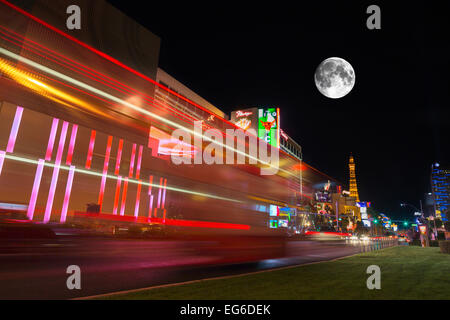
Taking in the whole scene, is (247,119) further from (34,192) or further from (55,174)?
(34,192)

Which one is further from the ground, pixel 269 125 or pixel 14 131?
pixel 269 125

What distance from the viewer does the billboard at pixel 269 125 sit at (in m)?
78.1

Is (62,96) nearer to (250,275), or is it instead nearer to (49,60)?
(49,60)

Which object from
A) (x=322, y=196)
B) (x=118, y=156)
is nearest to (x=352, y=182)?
(x=322, y=196)

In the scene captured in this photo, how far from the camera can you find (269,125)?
7900cm

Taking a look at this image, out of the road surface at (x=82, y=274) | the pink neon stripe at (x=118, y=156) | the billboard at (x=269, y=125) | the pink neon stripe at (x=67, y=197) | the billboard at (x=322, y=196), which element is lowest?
the road surface at (x=82, y=274)

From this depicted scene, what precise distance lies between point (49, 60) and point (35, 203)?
1578cm

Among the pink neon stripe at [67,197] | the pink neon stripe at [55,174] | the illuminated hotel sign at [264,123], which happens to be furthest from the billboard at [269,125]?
the pink neon stripe at [67,197]

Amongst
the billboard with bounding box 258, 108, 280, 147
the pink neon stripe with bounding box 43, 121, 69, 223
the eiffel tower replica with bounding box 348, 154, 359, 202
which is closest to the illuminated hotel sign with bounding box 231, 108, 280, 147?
the billboard with bounding box 258, 108, 280, 147

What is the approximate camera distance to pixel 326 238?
3894 centimetres

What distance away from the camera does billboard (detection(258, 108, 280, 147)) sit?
7806 centimetres

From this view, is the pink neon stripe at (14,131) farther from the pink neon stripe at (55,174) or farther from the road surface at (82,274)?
the road surface at (82,274)

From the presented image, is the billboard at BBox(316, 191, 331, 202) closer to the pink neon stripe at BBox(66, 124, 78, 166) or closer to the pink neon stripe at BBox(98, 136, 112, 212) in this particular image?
the pink neon stripe at BBox(98, 136, 112, 212)
